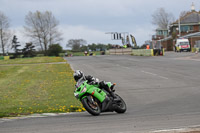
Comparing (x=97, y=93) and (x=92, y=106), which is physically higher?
(x=97, y=93)

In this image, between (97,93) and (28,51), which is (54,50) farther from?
(97,93)

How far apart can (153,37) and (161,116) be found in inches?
4522

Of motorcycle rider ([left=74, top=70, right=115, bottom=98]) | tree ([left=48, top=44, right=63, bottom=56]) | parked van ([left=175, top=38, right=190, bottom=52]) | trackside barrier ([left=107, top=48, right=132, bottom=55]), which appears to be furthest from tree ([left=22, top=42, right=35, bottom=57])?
motorcycle rider ([left=74, top=70, right=115, bottom=98])

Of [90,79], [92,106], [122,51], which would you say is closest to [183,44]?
[122,51]

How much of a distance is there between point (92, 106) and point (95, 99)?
26cm

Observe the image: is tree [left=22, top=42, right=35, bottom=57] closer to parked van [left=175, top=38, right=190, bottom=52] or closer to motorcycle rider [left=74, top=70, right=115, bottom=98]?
parked van [left=175, top=38, right=190, bottom=52]

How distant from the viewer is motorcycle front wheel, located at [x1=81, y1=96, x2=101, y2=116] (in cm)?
948

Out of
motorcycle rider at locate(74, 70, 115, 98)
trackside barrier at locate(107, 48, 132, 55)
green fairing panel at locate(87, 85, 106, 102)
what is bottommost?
trackside barrier at locate(107, 48, 132, 55)

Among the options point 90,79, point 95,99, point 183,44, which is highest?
point 183,44

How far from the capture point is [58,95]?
15.2 metres

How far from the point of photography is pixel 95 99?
9805 millimetres

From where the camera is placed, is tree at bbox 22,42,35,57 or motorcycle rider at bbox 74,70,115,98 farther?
tree at bbox 22,42,35,57

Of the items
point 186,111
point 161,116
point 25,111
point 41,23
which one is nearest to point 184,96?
point 186,111

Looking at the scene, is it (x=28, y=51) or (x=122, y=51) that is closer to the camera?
(x=122, y=51)
